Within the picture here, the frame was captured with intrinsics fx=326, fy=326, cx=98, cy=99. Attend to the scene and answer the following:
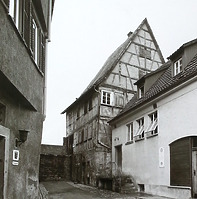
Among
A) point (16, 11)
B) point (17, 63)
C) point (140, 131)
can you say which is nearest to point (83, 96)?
point (140, 131)

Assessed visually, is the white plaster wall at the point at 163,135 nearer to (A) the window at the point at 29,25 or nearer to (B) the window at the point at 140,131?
(B) the window at the point at 140,131

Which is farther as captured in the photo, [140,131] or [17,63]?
[140,131]

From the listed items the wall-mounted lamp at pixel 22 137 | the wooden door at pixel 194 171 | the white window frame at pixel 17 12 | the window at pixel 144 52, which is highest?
the window at pixel 144 52

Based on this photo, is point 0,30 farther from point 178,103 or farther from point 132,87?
point 132,87

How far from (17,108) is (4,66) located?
2576 millimetres

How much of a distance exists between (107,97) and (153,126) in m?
7.79

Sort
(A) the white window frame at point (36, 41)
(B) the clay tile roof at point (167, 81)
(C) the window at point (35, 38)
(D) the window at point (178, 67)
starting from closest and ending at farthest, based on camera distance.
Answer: (C) the window at point (35, 38) → (A) the white window frame at point (36, 41) → (B) the clay tile roof at point (167, 81) → (D) the window at point (178, 67)

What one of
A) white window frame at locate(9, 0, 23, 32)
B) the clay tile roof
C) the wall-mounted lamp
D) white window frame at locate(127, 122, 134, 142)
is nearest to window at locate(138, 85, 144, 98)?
the clay tile roof

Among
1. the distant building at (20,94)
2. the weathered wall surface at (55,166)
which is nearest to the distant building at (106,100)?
the weathered wall surface at (55,166)

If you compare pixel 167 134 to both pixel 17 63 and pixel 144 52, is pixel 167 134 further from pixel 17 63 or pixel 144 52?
pixel 144 52

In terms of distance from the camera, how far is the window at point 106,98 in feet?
77.1

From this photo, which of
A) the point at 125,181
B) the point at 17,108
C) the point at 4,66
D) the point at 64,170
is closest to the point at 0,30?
the point at 4,66

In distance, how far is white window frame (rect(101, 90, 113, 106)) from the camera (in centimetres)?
2350

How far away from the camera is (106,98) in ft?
77.6
